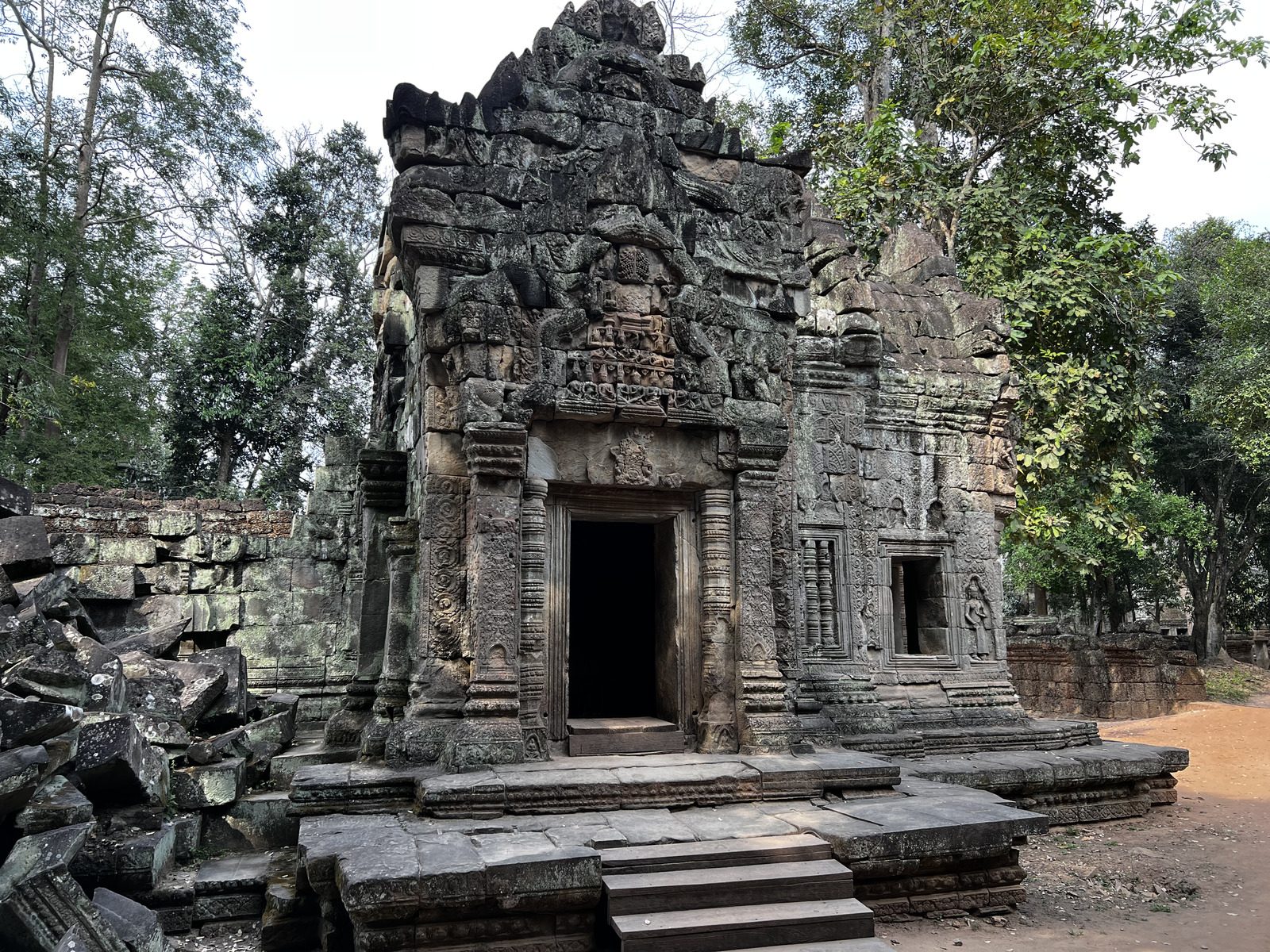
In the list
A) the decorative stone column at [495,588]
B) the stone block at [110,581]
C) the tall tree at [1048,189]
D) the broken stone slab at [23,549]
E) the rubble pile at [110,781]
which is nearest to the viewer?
the rubble pile at [110,781]

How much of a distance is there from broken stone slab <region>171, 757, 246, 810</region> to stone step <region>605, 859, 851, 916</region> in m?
3.04

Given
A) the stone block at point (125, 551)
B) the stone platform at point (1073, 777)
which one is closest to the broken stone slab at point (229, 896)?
the stone platform at point (1073, 777)

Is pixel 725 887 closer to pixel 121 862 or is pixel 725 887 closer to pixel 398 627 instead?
pixel 398 627

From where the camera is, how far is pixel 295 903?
194 inches

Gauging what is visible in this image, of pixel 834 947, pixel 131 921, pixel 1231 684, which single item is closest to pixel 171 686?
pixel 131 921

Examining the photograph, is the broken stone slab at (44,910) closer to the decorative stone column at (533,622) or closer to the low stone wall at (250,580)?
the decorative stone column at (533,622)

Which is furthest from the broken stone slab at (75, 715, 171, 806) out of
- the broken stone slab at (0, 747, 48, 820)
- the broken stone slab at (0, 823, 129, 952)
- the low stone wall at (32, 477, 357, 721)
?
the low stone wall at (32, 477, 357, 721)

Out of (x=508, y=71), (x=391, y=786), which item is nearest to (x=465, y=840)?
(x=391, y=786)

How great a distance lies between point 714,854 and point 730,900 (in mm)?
267

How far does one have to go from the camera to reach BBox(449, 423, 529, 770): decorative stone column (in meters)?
5.86

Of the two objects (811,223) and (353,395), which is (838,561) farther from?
(353,395)

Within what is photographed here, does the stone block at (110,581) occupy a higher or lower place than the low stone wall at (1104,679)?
higher

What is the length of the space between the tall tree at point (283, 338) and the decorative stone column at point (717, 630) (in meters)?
16.0

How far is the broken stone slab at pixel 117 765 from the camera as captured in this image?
5.11 m
